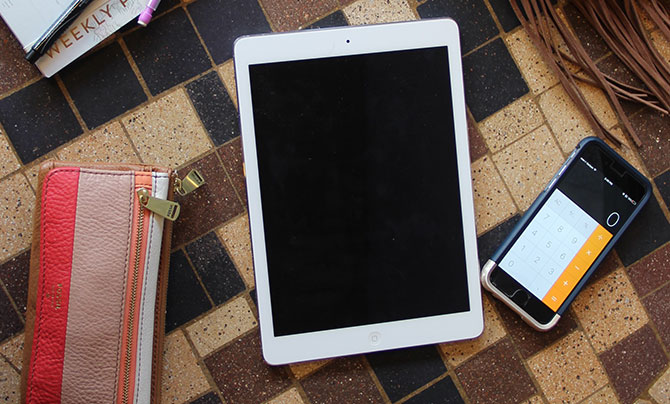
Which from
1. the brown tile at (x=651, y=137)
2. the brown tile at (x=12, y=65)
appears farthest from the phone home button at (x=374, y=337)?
the brown tile at (x=12, y=65)

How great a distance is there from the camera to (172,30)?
86 centimetres

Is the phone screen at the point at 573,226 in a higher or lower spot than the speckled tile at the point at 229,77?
lower

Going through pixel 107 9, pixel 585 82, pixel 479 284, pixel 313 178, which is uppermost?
pixel 107 9

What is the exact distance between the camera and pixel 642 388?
0.91 metres

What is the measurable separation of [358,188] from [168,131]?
1.09 ft

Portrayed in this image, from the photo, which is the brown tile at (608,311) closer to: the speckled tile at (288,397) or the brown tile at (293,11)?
the speckled tile at (288,397)

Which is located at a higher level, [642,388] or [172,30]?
[172,30]

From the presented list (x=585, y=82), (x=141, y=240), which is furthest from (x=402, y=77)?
(x=141, y=240)

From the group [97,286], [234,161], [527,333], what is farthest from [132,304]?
[527,333]

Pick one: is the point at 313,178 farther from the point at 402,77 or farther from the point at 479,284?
the point at 479,284

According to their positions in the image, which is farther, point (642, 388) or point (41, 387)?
point (642, 388)

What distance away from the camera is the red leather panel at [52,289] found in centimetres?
76

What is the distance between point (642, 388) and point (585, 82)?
55cm

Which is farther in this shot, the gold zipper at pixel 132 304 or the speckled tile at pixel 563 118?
the speckled tile at pixel 563 118
